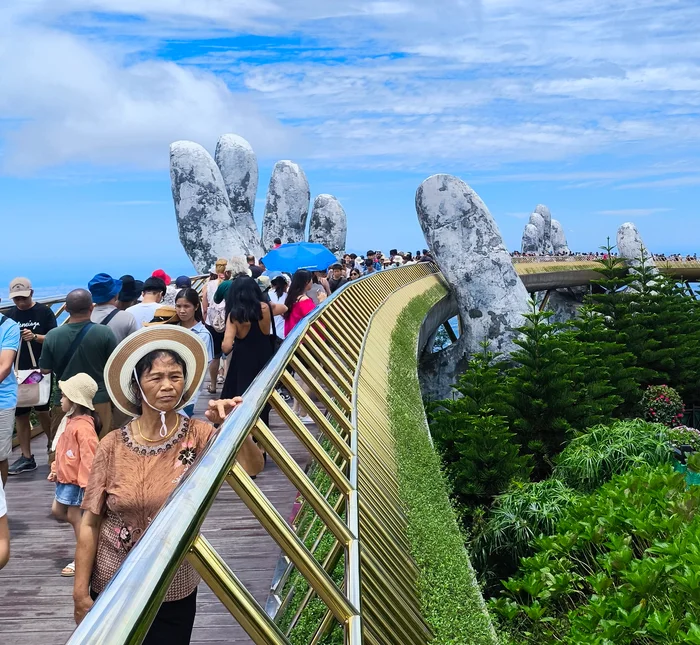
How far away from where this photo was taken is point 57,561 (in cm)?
570

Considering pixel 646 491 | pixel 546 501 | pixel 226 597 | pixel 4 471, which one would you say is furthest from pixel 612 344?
pixel 226 597

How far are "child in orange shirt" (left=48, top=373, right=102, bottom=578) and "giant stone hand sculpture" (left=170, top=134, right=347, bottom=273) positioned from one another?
26.4m

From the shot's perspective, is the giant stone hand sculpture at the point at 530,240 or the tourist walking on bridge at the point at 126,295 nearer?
the tourist walking on bridge at the point at 126,295

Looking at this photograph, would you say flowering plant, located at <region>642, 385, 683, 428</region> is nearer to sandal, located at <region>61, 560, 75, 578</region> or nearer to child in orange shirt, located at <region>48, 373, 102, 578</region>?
sandal, located at <region>61, 560, 75, 578</region>

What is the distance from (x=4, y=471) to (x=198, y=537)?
5.87 metres

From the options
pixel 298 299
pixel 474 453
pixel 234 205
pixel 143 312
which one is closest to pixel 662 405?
pixel 474 453

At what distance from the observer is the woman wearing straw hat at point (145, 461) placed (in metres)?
3.12

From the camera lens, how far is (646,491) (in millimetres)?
7031

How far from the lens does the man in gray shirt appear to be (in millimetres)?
6613

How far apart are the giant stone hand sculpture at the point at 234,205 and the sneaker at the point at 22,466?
76.2ft

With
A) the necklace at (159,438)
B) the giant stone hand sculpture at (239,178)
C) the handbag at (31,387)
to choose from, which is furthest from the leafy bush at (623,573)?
the giant stone hand sculpture at (239,178)

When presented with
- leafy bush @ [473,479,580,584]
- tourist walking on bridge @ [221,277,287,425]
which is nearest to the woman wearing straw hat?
tourist walking on bridge @ [221,277,287,425]

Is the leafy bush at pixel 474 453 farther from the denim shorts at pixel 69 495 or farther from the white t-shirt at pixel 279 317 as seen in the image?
the denim shorts at pixel 69 495

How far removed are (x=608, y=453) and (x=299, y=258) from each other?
6001 millimetres
